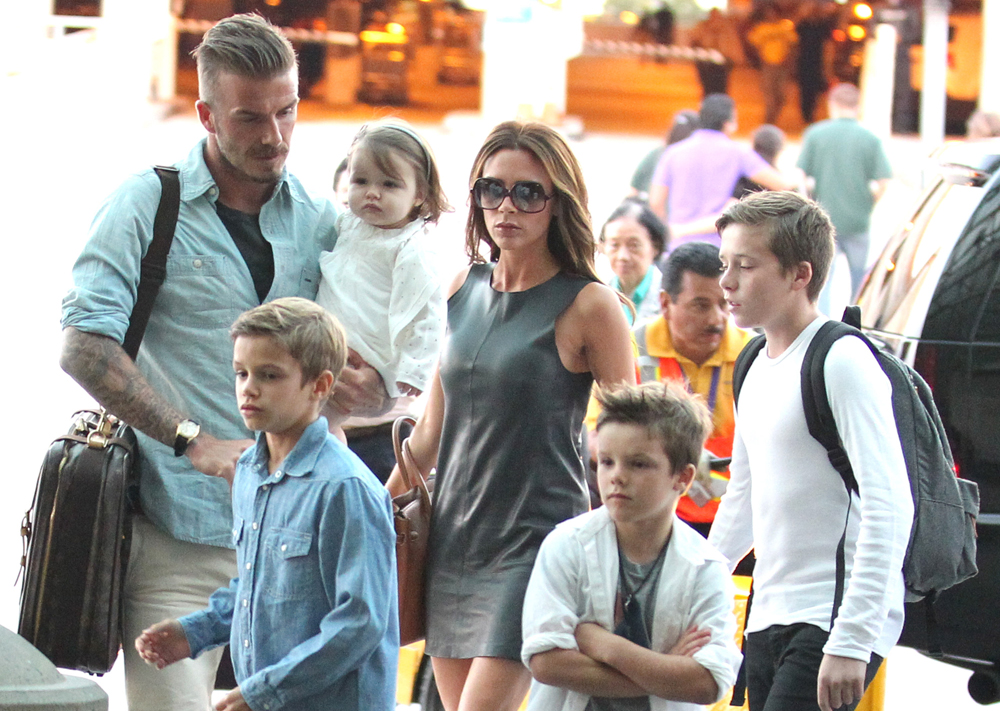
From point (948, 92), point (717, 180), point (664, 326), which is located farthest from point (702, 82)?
point (664, 326)

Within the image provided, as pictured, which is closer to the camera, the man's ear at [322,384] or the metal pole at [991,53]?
the man's ear at [322,384]

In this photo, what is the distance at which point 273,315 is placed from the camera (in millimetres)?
2789

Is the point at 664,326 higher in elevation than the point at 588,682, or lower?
higher

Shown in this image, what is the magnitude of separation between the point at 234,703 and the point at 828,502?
1.35m

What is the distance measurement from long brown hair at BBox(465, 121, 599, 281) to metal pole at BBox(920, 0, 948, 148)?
699 inches

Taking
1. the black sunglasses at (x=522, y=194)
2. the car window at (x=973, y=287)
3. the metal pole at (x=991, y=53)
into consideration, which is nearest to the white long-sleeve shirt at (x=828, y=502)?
the black sunglasses at (x=522, y=194)

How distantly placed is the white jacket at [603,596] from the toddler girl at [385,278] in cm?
85

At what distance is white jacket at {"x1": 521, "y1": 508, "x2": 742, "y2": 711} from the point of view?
2828mm

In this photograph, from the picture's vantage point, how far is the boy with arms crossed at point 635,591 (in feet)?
9.09

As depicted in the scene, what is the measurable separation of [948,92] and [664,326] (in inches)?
896

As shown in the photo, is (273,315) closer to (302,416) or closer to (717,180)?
(302,416)

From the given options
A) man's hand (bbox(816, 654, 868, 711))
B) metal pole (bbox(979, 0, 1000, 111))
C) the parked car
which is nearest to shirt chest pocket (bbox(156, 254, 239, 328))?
man's hand (bbox(816, 654, 868, 711))

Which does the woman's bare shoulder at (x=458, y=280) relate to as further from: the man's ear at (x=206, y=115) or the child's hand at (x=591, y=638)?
the child's hand at (x=591, y=638)

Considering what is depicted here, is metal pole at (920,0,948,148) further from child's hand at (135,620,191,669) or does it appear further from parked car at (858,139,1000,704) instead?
child's hand at (135,620,191,669)
